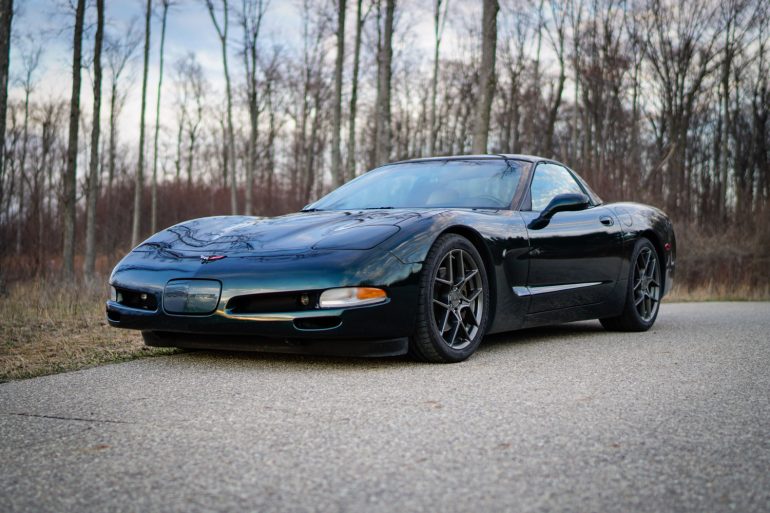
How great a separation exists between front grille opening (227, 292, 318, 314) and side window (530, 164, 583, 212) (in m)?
1.92

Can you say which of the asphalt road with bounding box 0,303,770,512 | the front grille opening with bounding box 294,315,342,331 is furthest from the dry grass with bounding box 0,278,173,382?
the front grille opening with bounding box 294,315,342,331

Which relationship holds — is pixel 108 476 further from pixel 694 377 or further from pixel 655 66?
pixel 655 66

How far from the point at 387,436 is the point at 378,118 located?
56.2 feet

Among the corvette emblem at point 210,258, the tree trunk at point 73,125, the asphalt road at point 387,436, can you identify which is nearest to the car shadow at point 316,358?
the asphalt road at point 387,436

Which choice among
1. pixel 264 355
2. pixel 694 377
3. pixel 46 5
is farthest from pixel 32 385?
pixel 46 5

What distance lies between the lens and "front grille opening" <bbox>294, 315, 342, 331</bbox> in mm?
3570

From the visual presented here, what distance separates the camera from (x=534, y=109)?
35219 mm

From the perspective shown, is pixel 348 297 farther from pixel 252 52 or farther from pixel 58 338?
pixel 252 52

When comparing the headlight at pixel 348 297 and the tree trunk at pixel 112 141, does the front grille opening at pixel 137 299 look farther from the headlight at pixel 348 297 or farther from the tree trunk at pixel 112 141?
the tree trunk at pixel 112 141

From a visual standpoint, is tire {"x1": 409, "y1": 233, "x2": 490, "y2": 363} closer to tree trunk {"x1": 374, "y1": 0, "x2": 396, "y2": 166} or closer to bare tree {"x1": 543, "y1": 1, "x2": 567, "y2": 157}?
tree trunk {"x1": 374, "y1": 0, "x2": 396, "y2": 166}

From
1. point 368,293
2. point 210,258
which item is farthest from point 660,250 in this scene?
point 210,258

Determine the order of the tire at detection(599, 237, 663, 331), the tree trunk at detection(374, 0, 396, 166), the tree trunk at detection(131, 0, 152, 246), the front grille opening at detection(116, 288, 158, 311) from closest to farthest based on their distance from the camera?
the front grille opening at detection(116, 288, 158, 311), the tire at detection(599, 237, 663, 331), the tree trunk at detection(374, 0, 396, 166), the tree trunk at detection(131, 0, 152, 246)

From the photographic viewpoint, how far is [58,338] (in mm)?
5172

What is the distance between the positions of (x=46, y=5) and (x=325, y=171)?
24756 mm
